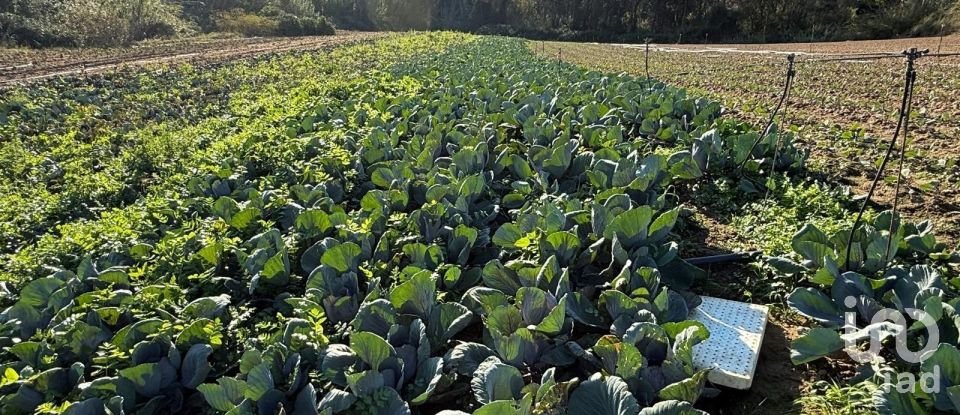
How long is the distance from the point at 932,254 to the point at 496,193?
2950 millimetres

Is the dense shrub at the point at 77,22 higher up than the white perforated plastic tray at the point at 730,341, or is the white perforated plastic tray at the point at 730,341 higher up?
the dense shrub at the point at 77,22

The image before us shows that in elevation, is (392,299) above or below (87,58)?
below

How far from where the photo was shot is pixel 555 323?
2.61 meters

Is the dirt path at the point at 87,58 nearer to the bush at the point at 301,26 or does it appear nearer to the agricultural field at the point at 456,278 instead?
the agricultural field at the point at 456,278

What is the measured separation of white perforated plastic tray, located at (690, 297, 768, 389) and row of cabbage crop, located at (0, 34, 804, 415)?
0.53 feet

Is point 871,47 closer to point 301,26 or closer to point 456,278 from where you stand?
point 456,278

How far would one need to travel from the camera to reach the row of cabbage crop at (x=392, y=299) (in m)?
2.40

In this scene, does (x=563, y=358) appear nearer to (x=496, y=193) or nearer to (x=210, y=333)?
(x=210, y=333)

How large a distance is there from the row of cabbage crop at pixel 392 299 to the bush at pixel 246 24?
37829mm

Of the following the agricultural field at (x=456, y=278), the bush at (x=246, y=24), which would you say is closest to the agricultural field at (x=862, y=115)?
the agricultural field at (x=456, y=278)

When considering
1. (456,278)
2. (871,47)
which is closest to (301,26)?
(871,47)

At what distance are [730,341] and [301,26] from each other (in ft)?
145

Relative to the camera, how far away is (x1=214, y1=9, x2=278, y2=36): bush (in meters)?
38.8

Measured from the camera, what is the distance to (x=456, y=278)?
325 cm
